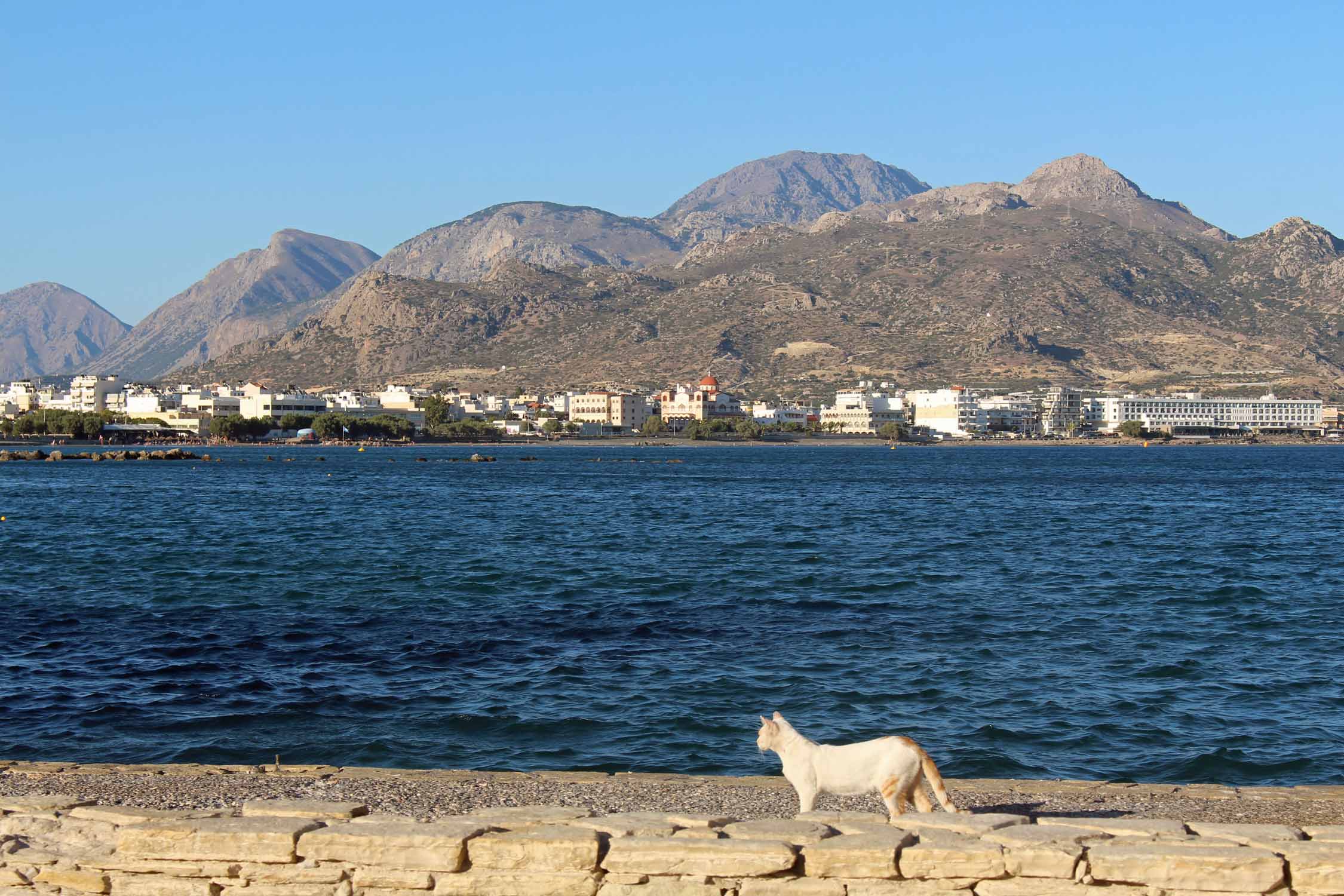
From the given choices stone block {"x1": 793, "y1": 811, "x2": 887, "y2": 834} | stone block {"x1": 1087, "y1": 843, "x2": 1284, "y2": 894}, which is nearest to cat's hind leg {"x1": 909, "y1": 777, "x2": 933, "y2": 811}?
stone block {"x1": 793, "y1": 811, "x2": 887, "y2": 834}

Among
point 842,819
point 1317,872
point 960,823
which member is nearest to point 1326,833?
point 1317,872

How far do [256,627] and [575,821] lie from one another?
64.3 feet

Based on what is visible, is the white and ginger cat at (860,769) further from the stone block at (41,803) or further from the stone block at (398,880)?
the stone block at (41,803)

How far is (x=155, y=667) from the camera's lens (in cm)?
2245

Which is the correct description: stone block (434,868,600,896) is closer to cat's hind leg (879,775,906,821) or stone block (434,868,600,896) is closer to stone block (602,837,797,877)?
stone block (602,837,797,877)

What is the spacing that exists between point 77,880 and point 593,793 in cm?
506

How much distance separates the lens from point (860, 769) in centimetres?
1094

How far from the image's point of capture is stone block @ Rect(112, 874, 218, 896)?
30.6 ft

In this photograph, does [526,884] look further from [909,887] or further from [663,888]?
[909,887]

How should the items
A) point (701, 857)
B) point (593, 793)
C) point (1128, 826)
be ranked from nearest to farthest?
point (701, 857) < point (1128, 826) < point (593, 793)

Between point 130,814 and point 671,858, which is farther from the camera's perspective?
point 130,814

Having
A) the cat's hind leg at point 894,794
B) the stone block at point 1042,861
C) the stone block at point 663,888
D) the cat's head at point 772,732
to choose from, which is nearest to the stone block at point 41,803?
the stone block at point 663,888

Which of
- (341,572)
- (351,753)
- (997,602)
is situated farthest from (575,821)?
(341,572)

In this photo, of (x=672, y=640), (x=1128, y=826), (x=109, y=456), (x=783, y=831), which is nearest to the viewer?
(x=783, y=831)
